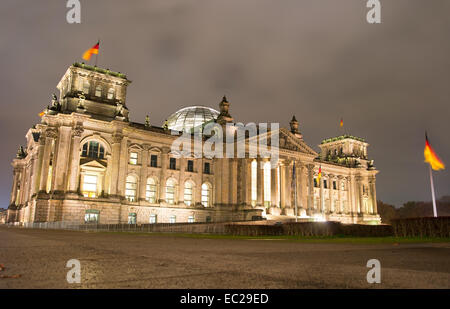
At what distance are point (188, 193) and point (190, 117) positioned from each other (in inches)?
918

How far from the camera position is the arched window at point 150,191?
2256 inches

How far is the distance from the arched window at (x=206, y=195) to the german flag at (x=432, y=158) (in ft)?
123

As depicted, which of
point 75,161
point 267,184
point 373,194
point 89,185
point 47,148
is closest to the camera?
point 75,161

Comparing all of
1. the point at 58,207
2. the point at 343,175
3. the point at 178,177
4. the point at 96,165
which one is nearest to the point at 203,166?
the point at 178,177

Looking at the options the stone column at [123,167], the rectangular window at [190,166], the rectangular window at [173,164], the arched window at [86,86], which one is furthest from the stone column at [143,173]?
the arched window at [86,86]

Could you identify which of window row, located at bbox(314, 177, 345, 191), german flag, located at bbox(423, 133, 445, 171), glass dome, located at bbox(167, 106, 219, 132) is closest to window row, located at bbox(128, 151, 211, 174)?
glass dome, located at bbox(167, 106, 219, 132)

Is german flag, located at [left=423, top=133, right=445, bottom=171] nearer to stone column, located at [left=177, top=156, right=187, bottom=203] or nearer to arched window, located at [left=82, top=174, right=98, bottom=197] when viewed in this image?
stone column, located at [left=177, top=156, right=187, bottom=203]

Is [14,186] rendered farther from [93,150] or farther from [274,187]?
[274,187]

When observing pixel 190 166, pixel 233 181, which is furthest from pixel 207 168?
pixel 233 181

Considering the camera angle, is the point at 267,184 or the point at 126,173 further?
the point at 267,184

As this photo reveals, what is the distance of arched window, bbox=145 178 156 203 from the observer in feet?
188

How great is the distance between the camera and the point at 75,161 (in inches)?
1960

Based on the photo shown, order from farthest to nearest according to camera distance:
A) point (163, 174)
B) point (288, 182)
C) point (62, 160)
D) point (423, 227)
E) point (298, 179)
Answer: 1. point (298, 179)
2. point (288, 182)
3. point (163, 174)
4. point (62, 160)
5. point (423, 227)

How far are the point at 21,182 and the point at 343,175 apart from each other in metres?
72.1
